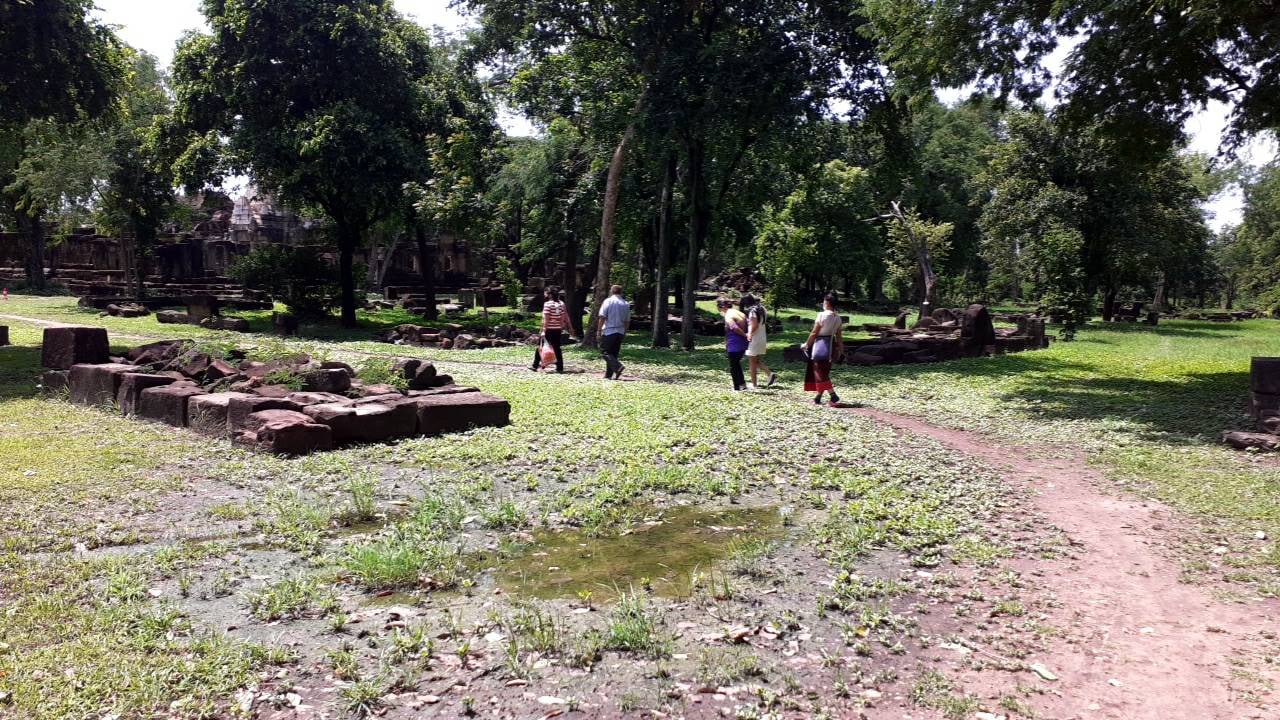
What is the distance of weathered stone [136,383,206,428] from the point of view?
1055cm

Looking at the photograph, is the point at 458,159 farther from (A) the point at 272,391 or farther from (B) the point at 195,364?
(A) the point at 272,391

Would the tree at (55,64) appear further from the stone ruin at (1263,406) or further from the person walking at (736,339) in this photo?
the stone ruin at (1263,406)

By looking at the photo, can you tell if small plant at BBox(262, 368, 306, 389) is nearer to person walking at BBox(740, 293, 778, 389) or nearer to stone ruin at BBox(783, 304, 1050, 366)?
person walking at BBox(740, 293, 778, 389)

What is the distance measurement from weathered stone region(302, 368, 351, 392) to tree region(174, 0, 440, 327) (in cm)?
1537

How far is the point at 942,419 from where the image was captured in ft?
41.5

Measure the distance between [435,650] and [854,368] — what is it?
16.0 meters

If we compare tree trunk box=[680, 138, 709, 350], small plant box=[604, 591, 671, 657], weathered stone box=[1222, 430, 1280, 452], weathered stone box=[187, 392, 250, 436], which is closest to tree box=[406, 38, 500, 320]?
tree trunk box=[680, 138, 709, 350]

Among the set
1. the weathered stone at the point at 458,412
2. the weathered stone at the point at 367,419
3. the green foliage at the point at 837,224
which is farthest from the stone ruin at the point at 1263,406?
the green foliage at the point at 837,224

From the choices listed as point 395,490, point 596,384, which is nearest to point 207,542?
point 395,490

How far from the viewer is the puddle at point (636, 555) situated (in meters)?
5.46

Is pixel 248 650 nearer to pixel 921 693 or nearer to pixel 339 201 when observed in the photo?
pixel 921 693

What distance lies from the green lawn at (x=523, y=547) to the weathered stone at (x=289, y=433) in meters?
0.21

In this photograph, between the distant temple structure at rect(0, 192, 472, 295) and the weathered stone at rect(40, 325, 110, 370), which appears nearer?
the weathered stone at rect(40, 325, 110, 370)

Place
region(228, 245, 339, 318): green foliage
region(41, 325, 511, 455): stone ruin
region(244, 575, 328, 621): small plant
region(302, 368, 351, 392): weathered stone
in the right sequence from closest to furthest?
1. region(244, 575, 328, 621): small plant
2. region(41, 325, 511, 455): stone ruin
3. region(302, 368, 351, 392): weathered stone
4. region(228, 245, 339, 318): green foliage
